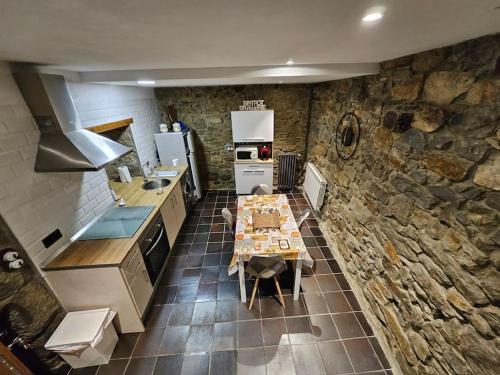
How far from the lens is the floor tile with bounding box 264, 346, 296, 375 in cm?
181

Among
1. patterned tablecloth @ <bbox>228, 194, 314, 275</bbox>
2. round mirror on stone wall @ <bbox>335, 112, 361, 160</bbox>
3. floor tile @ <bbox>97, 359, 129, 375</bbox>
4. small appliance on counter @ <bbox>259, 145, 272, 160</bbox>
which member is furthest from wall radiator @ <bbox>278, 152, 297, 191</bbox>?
floor tile @ <bbox>97, 359, 129, 375</bbox>

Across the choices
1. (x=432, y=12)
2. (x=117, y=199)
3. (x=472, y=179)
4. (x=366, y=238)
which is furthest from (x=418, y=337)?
(x=117, y=199)

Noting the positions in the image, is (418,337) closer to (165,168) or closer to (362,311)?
(362,311)

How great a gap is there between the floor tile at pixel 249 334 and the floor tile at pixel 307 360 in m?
0.36

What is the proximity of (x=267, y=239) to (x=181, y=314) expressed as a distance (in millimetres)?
1336

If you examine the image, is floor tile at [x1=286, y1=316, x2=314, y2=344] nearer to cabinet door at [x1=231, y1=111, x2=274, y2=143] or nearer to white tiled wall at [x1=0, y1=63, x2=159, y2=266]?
white tiled wall at [x1=0, y1=63, x2=159, y2=266]

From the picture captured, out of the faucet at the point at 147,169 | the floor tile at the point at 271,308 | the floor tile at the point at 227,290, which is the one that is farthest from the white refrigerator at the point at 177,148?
the floor tile at the point at 271,308

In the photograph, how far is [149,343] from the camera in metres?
2.03

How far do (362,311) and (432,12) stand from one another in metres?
2.66

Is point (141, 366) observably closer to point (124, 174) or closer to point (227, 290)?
point (227, 290)

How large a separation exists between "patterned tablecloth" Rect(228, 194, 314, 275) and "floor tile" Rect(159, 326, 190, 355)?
81cm

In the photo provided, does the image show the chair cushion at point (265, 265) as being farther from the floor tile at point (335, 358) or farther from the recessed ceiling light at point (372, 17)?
the recessed ceiling light at point (372, 17)

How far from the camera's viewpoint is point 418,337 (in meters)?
1.54

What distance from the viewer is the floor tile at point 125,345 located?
1.96 meters
